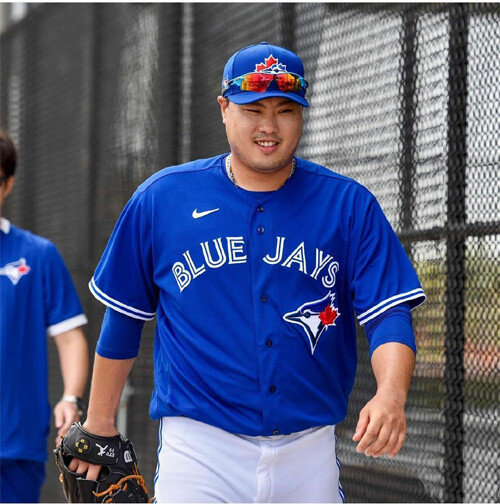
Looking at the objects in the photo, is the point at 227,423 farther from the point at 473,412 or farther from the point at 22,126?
the point at 22,126

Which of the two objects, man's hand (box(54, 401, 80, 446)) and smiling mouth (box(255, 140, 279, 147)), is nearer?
smiling mouth (box(255, 140, 279, 147))

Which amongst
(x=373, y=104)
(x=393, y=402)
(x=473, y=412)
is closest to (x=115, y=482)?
(x=393, y=402)

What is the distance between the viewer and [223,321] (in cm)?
318

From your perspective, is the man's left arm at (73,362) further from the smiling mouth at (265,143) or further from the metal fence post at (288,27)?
the smiling mouth at (265,143)

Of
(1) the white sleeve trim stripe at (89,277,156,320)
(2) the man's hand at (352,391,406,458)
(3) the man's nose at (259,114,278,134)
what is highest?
(3) the man's nose at (259,114,278,134)

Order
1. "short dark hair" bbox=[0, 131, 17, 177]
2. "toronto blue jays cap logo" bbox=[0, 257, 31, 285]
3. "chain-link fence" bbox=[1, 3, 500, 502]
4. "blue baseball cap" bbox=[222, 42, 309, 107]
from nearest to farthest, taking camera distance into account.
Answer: "blue baseball cap" bbox=[222, 42, 309, 107] < "chain-link fence" bbox=[1, 3, 500, 502] < "short dark hair" bbox=[0, 131, 17, 177] < "toronto blue jays cap logo" bbox=[0, 257, 31, 285]

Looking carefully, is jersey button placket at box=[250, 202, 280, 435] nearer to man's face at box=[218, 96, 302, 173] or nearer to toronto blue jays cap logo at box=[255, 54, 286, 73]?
man's face at box=[218, 96, 302, 173]

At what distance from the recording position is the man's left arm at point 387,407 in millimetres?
2682

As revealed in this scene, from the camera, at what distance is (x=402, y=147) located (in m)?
4.38

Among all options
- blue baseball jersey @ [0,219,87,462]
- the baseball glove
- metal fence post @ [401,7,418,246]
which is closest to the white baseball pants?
the baseball glove

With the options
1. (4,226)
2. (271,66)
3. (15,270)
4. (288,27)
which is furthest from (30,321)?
(271,66)

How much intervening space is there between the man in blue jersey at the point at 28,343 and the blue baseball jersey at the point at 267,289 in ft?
5.60

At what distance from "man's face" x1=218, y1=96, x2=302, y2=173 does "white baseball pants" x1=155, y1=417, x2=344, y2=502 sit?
2.66ft

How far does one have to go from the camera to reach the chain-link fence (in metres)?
3.93
